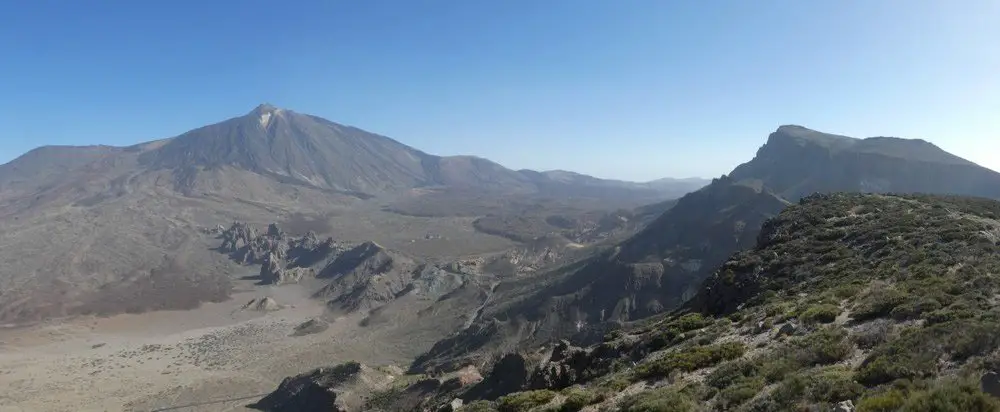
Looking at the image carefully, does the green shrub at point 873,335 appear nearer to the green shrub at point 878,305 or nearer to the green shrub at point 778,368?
the green shrub at point 878,305

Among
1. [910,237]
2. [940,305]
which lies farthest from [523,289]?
[940,305]

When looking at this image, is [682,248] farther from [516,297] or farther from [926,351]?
[926,351]

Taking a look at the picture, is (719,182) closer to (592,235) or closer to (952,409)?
(592,235)

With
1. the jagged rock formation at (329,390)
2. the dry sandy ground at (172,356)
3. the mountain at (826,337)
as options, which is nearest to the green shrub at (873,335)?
the mountain at (826,337)

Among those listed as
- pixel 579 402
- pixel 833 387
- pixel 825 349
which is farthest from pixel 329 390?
pixel 833 387

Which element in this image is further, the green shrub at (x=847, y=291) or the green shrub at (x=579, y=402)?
the green shrub at (x=847, y=291)

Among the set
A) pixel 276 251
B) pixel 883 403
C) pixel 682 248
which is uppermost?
pixel 883 403
